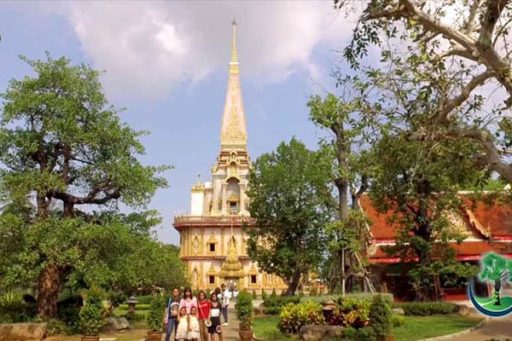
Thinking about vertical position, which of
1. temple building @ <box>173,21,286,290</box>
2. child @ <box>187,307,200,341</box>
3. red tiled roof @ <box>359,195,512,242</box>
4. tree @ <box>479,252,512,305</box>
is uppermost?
temple building @ <box>173,21,286,290</box>

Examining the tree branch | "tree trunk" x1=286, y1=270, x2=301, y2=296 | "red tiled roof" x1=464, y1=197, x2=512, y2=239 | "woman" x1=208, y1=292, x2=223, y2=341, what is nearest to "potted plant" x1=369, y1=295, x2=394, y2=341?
"woman" x1=208, y1=292, x2=223, y2=341

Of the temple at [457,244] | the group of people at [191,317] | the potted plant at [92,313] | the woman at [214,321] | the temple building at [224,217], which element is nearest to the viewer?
the group of people at [191,317]

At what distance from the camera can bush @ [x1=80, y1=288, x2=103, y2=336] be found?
17.8m

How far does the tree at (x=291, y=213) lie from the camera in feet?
106

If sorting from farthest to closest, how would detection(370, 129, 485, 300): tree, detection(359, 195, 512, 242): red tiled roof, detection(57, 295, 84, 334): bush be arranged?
detection(359, 195, 512, 242): red tiled roof
detection(370, 129, 485, 300): tree
detection(57, 295, 84, 334): bush

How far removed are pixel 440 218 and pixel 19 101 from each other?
18962mm

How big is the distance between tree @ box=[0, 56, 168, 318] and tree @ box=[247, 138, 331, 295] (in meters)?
11.6

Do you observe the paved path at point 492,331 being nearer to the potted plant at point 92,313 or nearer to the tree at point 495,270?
the tree at point 495,270

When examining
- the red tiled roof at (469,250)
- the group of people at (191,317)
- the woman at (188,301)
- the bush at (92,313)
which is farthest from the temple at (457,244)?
the woman at (188,301)

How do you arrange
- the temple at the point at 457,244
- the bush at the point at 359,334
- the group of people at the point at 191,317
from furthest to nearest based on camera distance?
the temple at the point at 457,244 → the bush at the point at 359,334 → the group of people at the point at 191,317

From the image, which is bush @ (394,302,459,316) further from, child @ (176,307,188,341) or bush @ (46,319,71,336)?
child @ (176,307,188,341)

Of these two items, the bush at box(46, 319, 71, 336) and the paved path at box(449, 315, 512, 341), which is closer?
the paved path at box(449, 315, 512, 341)

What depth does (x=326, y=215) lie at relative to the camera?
107ft

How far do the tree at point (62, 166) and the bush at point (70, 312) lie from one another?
520mm
